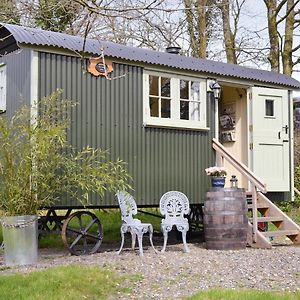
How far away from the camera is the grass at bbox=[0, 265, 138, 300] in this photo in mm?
5312

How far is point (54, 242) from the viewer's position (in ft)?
34.2

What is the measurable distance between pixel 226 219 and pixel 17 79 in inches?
144

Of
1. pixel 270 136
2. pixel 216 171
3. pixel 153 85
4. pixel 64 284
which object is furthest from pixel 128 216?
pixel 270 136

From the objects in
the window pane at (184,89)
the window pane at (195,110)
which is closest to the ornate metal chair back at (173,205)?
the window pane at (195,110)

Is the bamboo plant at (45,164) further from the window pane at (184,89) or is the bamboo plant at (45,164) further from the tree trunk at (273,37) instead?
the tree trunk at (273,37)

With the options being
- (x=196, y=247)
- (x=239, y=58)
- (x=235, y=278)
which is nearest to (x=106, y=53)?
(x=196, y=247)

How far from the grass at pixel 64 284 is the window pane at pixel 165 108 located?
11.3ft

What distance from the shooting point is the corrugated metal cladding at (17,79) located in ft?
25.4

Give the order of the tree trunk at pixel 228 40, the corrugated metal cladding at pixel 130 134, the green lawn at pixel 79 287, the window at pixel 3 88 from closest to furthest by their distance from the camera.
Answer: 1. the green lawn at pixel 79 287
2. the corrugated metal cladding at pixel 130 134
3. the window at pixel 3 88
4. the tree trunk at pixel 228 40

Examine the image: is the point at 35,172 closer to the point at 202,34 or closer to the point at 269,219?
the point at 269,219

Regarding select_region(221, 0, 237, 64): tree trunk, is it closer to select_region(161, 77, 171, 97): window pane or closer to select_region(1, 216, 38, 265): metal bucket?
select_region(161, 77, 171, 97): window pane

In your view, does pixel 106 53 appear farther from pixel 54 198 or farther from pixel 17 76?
pixel 54 198

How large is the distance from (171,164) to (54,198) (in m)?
2.24

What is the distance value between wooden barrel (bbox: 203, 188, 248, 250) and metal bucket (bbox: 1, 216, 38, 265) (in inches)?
109
